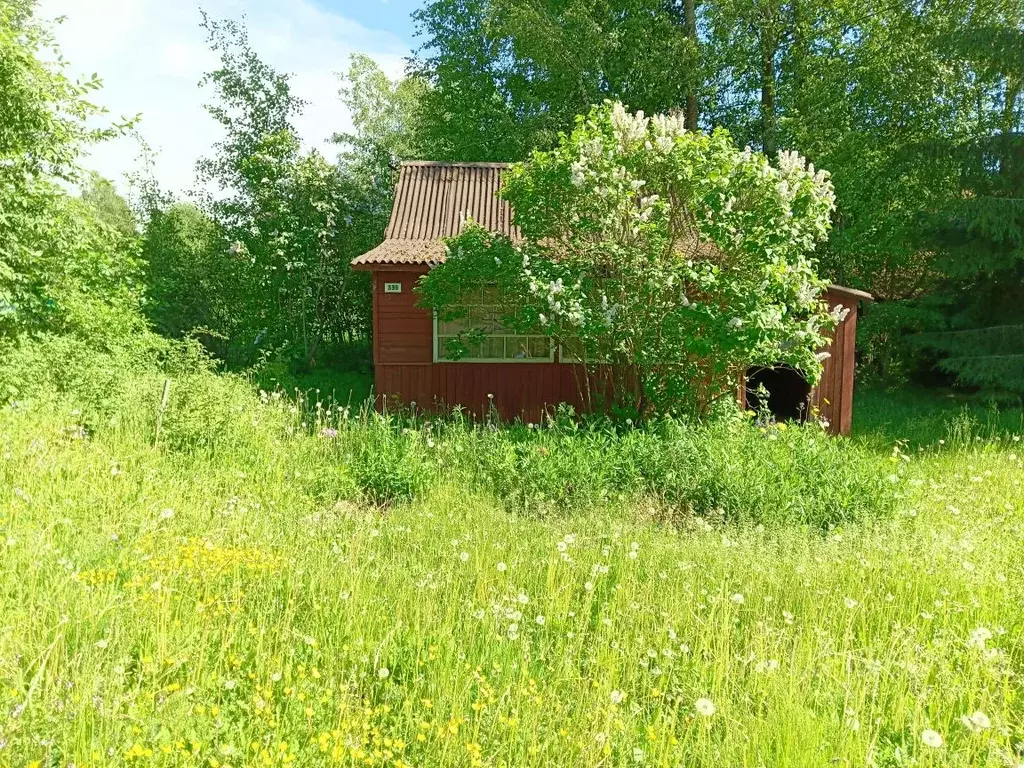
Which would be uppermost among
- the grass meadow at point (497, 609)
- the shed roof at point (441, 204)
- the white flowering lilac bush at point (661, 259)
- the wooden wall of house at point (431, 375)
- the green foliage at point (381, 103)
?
the green foliage at point (381, 103)

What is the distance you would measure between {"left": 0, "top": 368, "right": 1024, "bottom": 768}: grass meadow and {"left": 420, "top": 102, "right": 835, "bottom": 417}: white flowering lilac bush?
78.0 inches

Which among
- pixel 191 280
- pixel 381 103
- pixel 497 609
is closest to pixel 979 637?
pixel 497 609

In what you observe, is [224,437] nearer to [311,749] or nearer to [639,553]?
[639,553]

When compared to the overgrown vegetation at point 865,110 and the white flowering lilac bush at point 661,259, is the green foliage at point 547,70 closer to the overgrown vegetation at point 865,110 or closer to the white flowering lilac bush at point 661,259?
the overgrown vegetation at point 865,110

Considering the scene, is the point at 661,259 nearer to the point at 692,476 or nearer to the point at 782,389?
the point at 692,476

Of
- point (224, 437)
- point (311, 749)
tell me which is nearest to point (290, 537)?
point (311, 749)

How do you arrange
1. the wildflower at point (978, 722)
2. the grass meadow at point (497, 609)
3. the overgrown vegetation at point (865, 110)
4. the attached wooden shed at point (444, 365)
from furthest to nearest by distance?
the overgrown vegetation at point (865, 110) → the attached wooden shed at point (444, 365) → the grass meadow at point (497, 609) → the wildflower at point (978, 722)

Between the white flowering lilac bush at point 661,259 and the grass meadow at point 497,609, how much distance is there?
6.50 ft

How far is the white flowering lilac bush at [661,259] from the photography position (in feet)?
26.4

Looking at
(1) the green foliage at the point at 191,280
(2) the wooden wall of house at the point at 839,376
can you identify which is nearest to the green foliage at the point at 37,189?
(1) the green foliage at the point at 191,280

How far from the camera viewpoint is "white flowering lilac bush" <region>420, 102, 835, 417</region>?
317 inches

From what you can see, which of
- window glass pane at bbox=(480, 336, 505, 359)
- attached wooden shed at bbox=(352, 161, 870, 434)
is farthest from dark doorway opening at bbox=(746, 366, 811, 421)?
window glass pane at bbox=(480, 336, 505, 359)

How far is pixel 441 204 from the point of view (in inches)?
577

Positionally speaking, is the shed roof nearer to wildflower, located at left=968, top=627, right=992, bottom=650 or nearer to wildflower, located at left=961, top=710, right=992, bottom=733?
wildflower, located at left=968, top=627, right=992, bottom=650
